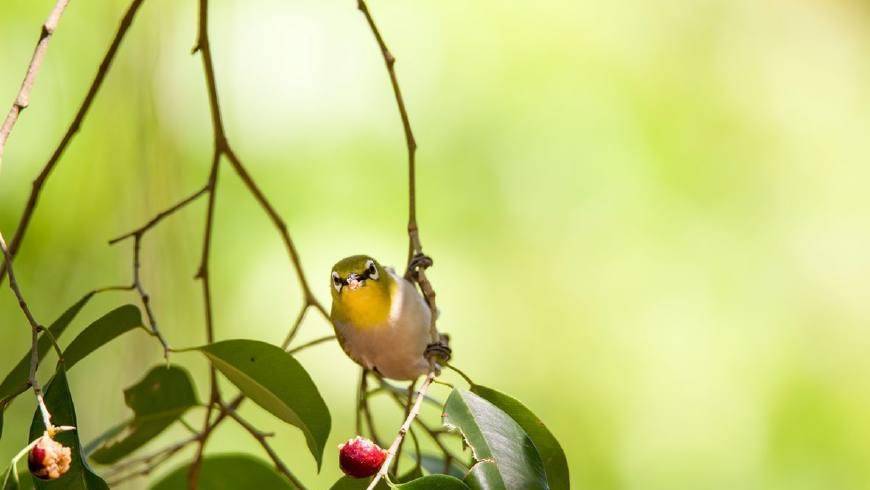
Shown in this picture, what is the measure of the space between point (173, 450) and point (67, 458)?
1.52ft

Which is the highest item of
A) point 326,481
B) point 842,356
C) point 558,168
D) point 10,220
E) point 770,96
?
point 770,96

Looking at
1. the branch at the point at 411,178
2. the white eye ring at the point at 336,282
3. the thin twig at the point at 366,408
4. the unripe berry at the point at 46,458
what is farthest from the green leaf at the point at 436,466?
the unripe berry at the point at 46,458

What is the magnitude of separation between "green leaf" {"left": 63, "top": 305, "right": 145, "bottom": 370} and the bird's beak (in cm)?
48

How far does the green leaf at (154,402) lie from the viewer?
1.40 meters

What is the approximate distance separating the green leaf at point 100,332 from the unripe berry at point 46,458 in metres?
0.26

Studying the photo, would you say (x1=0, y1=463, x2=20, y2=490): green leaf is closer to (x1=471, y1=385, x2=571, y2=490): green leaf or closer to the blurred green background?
(x1=471, y1=385, x2=571, y2=490): green leaf

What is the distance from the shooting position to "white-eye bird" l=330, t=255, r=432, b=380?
1.51 m

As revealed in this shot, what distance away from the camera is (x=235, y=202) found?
9.04 feet

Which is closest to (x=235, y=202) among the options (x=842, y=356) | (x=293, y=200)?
(x=293, y=200)

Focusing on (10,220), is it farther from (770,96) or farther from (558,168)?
(770,96)

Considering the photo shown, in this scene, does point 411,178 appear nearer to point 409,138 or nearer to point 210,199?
point 409,138

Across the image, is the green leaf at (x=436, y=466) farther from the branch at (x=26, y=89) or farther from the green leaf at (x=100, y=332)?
the branch at (x=26, y=89)

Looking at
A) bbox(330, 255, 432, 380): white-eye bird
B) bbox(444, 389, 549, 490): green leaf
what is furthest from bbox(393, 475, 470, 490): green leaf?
bbox(330, 255, 432, 380): white-eye bird

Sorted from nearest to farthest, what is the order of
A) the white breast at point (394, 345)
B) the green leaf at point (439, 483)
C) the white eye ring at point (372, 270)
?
1. the green leaf at point (439, 483)
2. the white breast at point (394, 345)
3. the white eye ring at point (372, 270)
